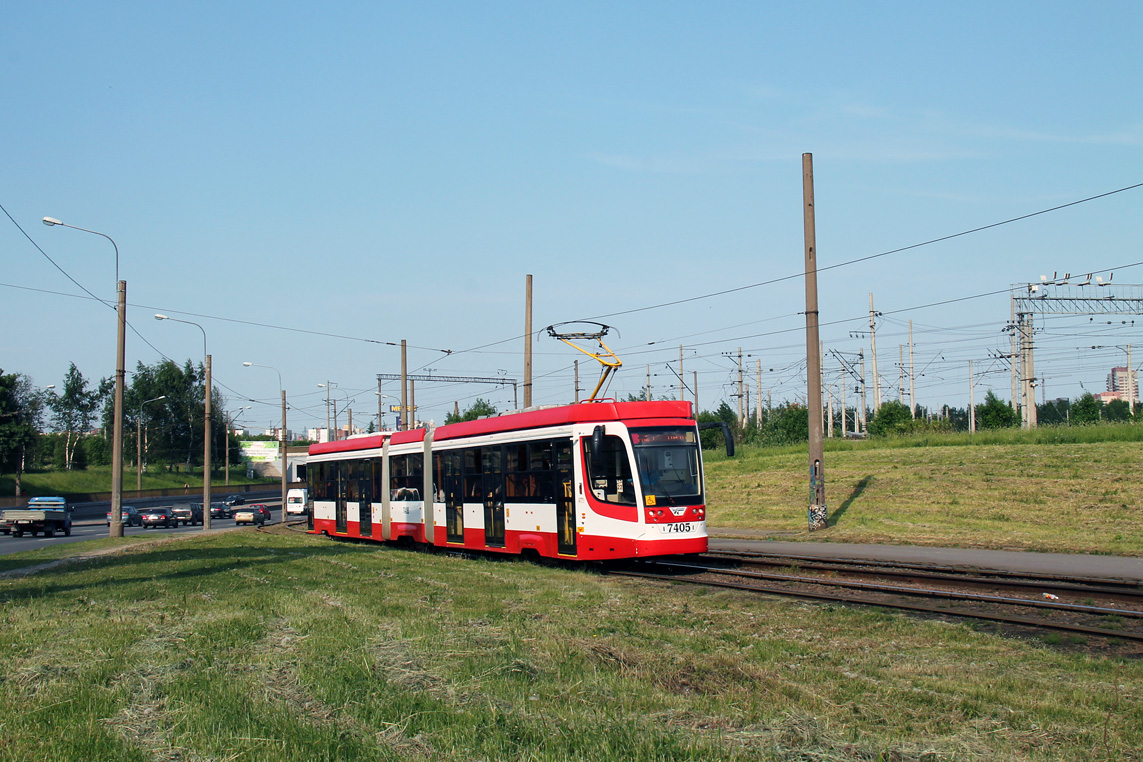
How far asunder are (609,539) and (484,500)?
4.79m

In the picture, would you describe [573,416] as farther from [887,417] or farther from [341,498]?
[887,417]

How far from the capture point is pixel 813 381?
2469cm

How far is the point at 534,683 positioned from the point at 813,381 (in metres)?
19.3

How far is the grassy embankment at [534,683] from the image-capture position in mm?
5203

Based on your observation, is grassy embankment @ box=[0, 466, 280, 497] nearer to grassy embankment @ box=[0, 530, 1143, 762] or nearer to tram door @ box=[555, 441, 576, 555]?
tram door @ box=[555, 441, 576, 555]

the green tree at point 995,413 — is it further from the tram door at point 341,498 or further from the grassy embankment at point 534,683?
the grassy embankment at point 534,683

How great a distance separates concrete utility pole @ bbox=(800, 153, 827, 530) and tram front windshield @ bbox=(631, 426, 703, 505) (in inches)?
336

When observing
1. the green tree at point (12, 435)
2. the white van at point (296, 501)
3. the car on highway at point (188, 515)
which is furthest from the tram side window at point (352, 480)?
the green tree at point (12, 435)

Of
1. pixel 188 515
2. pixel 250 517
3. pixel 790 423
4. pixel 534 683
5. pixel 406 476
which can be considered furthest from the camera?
pixel 188 515

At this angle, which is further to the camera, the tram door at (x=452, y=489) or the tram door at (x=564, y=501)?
the tram door at (x=452, y=489)

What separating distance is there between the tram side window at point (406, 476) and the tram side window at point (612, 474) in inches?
306

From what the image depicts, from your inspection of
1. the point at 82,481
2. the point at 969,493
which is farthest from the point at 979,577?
the point at 82,481

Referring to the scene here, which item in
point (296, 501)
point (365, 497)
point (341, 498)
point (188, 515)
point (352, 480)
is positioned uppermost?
point (352, 480)

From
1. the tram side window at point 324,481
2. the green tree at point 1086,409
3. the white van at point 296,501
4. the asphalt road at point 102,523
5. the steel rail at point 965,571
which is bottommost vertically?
the asphalt road at point 102,523
